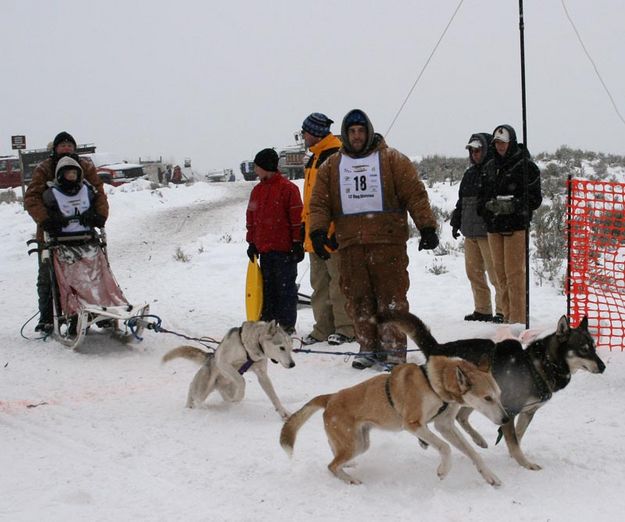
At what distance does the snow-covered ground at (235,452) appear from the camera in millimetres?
3395

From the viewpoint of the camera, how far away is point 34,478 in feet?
12.5

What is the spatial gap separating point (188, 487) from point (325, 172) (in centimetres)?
321

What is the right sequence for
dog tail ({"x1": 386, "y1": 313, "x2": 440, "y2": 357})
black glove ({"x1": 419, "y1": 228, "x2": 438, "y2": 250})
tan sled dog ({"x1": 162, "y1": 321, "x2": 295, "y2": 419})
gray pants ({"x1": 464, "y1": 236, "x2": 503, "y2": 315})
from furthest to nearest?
gray pants ({"x1": 464, "y1": 236, "x2": 503, "y2": 315}) < black glove ({"x1": 419, "y1": 228, "x2": 438, "y2": 250}) < tan sled dog ({"x1": 162, "y1": 321, "x2": 295, "y2": 419}) < dog tail ({"x1": 386, "y1": 313, "x2": 440, "y2": 357})

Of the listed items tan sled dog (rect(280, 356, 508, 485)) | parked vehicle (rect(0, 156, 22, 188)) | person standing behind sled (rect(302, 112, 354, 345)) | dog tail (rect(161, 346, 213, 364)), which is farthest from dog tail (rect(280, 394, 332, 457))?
parked vehicle (rect(0, 156, 22, 188))

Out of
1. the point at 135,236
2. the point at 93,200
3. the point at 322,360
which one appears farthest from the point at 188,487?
the point at 135,236

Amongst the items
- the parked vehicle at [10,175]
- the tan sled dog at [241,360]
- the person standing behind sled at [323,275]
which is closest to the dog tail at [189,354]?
the tan sled dog at [241,360]

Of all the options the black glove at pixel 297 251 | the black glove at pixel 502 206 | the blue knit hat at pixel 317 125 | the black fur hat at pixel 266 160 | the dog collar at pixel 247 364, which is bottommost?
the dog collar at pixel 247 364

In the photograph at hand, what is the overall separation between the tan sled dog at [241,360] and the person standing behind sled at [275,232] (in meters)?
2.00

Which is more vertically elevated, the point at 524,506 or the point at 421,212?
the point at 421,212

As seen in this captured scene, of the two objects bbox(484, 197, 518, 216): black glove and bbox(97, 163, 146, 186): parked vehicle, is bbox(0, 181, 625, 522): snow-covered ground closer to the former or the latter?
bbox(484, 197, 518, 216): black glove

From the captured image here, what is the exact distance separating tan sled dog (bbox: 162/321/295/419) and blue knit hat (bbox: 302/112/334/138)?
253 centimetres

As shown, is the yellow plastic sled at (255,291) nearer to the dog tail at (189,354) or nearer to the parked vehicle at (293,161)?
the dog tail at (189,354)

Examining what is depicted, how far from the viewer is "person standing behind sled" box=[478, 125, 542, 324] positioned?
22.2 feet

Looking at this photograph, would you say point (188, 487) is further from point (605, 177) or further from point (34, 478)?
point (605, 177)
